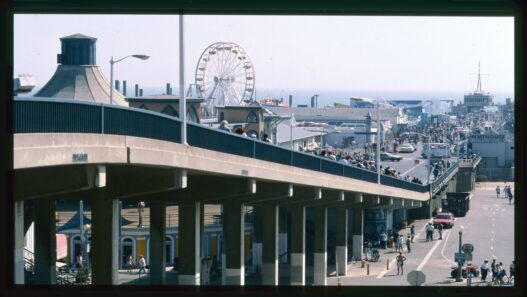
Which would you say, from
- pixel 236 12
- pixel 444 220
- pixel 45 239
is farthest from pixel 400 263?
pixel 236 12

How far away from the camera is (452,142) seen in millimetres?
81375

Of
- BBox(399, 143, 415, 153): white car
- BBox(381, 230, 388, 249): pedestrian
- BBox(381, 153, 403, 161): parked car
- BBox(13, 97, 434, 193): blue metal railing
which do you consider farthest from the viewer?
BBox(399, 143, 415, 153): white car

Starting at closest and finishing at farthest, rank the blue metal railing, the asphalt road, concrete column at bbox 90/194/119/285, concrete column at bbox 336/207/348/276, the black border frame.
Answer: the black border frame
the blue metal railing
concrete column at bbox 90/194/119/285
the asphalt road
concrete column at bbox 336/207/348/276

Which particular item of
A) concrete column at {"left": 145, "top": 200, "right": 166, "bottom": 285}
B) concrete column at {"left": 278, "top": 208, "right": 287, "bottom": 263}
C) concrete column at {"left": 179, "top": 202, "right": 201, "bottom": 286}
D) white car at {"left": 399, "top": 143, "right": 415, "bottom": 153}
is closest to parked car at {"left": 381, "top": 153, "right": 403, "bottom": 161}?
white car at {"left": 399, "top": 143, "right": 415, "bottom": 153}

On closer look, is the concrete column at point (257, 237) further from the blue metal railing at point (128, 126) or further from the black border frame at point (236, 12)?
the black border frame at point (236, 12)

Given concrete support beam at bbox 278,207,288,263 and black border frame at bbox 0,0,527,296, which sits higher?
black border frame at bbox 0,0,527,296

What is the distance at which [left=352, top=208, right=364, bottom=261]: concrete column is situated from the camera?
4284 centimetres

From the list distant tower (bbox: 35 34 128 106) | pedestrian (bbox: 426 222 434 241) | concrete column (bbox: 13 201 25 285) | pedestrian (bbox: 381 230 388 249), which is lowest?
pedestrian (bbox: 381 230 388 249)

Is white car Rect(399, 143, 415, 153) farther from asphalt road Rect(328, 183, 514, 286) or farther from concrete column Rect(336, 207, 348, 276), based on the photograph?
concrete column Rect(336, 207, 348, 276)

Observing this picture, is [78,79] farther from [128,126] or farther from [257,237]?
[257,237]

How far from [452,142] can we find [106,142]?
224ft

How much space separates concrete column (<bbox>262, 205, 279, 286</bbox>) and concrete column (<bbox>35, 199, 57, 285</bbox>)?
26.4 ft

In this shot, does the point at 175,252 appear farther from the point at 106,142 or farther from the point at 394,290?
the point at 394,290

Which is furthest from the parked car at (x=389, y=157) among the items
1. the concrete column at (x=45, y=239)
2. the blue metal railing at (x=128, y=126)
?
the concrete column at (x=45, y=239)
